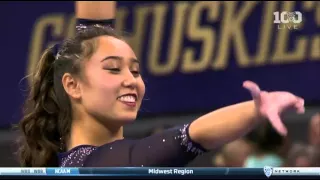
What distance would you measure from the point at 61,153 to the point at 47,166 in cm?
5

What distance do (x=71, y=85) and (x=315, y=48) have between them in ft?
1.76

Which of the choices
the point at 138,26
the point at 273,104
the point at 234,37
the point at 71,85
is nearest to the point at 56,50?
the point at 71,85

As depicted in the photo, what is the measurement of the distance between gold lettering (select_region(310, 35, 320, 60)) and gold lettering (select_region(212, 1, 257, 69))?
0.46 feet

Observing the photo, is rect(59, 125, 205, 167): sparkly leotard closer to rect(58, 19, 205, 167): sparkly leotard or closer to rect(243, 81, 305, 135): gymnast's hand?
rect(58, 19, 205, 167): sparkly leotard

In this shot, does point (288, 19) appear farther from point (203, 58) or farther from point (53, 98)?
point (53, 98)

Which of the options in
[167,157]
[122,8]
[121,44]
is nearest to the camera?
[167,157]

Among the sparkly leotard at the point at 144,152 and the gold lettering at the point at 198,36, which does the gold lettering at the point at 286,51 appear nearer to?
the gold lettering at the point at 198,36

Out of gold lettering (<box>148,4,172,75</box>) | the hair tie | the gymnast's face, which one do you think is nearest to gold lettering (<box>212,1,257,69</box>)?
gold lettering (<box>148,4,172,75</box>)

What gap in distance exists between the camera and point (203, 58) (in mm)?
1427

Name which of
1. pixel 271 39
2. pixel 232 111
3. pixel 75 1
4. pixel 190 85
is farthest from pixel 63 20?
pixel 232 111

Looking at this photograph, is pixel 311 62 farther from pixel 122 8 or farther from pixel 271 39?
pixel 122 8

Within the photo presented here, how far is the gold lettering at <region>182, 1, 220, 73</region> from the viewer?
4.63 ft

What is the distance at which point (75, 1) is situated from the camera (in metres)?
1.46

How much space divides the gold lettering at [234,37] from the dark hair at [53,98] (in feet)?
0.86
